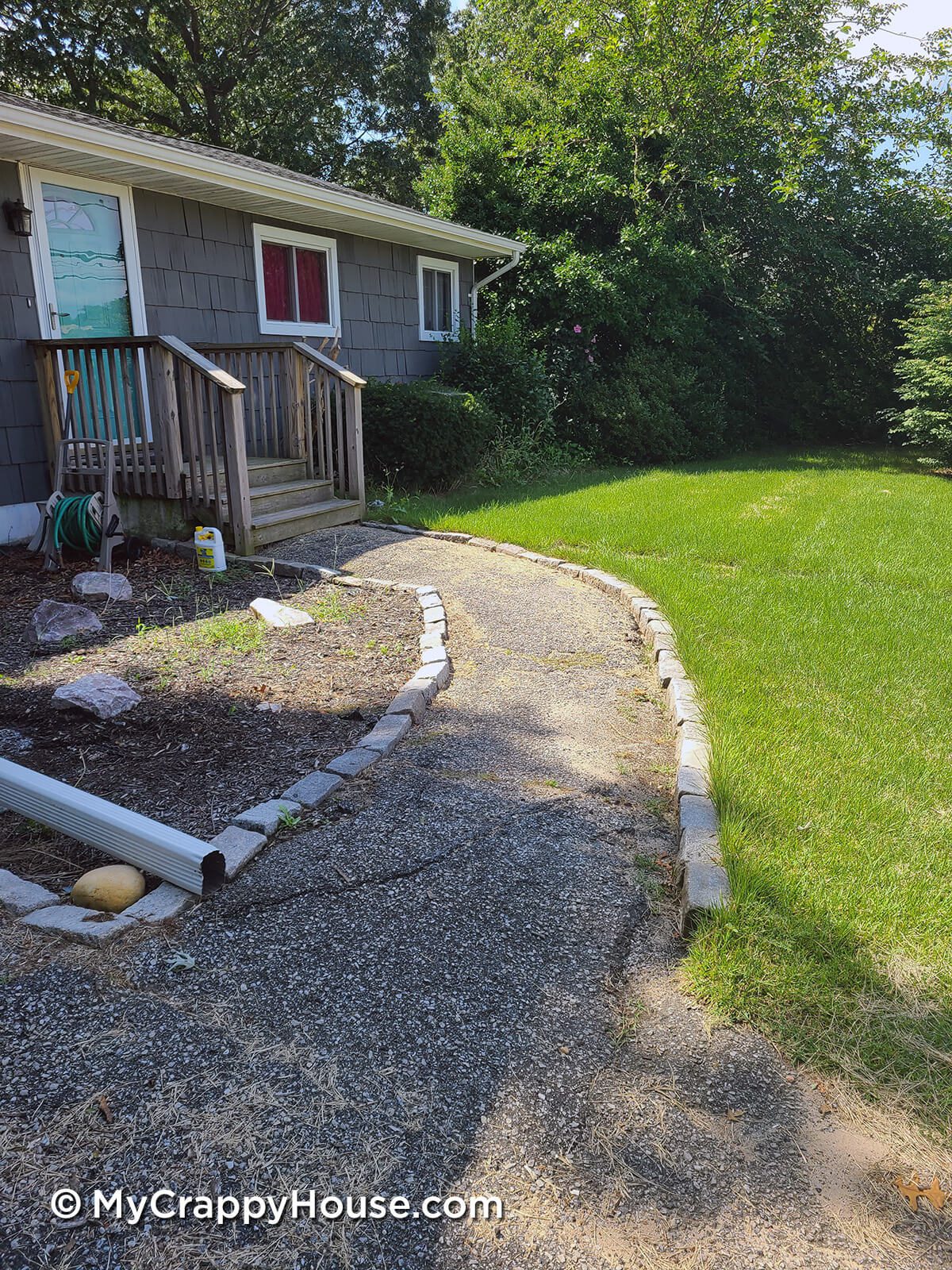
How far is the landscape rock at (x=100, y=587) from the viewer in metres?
5.18

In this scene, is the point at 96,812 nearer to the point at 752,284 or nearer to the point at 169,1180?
the point at 169,1180

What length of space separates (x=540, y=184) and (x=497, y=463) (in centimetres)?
566

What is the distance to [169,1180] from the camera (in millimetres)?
1554

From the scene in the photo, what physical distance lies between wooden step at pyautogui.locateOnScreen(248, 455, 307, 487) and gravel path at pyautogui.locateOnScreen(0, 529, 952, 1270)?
481cm

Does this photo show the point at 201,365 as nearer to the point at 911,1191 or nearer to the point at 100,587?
the point at 100,587

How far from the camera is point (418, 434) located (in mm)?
8469

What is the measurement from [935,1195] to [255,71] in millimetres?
24286

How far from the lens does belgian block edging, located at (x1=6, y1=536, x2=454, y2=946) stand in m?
2.26

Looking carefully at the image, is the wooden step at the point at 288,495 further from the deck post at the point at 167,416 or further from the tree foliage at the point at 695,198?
the tree foliage at the point at 695,198

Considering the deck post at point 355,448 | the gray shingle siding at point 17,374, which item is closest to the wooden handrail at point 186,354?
the gray shingle siding at point 17,374

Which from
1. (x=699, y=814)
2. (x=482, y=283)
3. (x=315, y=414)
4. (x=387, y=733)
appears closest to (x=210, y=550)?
(x=315, y=414)

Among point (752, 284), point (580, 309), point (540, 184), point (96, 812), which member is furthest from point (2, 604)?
point (752, 284)

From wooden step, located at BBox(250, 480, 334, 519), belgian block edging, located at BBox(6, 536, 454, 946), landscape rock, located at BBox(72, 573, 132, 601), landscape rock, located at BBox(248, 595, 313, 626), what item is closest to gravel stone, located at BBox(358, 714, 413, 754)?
belgian block edging, located at BBox(6, 536, 454, 946)

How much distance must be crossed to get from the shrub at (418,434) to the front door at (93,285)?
7.42 ft
